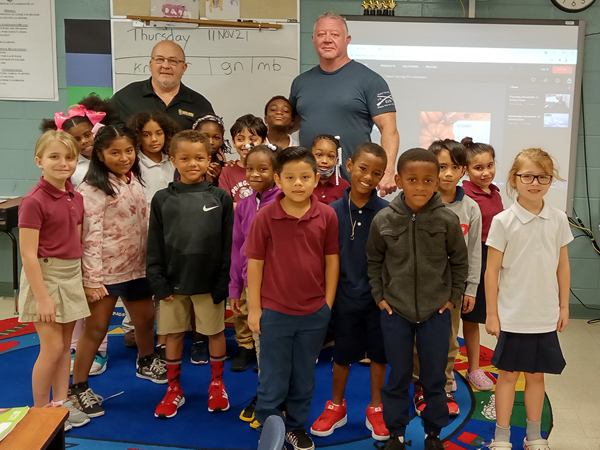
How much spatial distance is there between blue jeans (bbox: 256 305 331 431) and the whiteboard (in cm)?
234

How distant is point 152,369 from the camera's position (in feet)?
9.28

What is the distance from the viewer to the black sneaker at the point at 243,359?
2.92 metres

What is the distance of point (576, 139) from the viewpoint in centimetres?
394

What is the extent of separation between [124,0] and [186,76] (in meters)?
0.68

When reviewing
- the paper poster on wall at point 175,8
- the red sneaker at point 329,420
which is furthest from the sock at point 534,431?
the paper poster on wall at point 175,8

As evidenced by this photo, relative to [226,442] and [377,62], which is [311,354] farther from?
[377,62]

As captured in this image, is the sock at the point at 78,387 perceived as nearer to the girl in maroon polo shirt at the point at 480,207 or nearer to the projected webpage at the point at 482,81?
the girl in maroon polo shirt at the point at 480,207

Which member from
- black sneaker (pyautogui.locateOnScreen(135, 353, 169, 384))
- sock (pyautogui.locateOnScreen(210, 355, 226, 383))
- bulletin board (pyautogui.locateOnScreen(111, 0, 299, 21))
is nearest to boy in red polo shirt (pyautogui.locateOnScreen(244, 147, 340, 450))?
sock (pyautogui.locateOnScreen(210, 355, 226, 383))

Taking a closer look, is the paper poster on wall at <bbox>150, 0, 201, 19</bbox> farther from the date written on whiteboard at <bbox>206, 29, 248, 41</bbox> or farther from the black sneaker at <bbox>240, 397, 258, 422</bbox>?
the black sneaker at <bbox>240, 397, 258, 422</bbox>

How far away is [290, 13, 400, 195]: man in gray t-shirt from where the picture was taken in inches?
119

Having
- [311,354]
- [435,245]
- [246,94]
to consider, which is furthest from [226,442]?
[246,94]

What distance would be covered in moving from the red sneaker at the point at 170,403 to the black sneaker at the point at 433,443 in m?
1.12

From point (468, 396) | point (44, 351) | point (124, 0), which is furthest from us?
point (124, 0)

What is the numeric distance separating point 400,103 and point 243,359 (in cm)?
217
